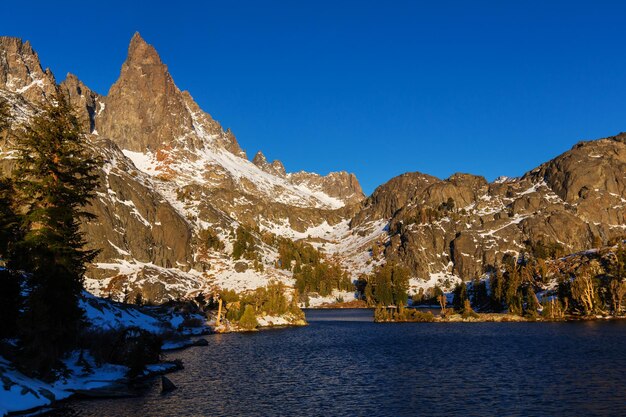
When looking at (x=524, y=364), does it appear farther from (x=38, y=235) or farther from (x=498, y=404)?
(x=38, y=235)

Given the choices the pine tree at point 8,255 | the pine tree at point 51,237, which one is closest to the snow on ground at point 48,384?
the pine tree at point 51,237

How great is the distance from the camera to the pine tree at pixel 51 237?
50.2 meters

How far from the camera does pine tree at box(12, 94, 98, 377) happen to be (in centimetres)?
5022

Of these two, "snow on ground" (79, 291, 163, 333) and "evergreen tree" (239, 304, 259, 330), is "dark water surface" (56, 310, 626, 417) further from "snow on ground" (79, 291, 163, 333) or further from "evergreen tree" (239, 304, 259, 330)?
"evergreen tree" (239, 304, 259, 330)

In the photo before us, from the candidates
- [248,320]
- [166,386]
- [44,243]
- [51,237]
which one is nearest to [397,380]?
[166,386]

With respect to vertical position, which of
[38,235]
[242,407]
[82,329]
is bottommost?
[242,407]

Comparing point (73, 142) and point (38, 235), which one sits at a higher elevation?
point (73, 142)

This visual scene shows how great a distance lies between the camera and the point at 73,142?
59.1 m

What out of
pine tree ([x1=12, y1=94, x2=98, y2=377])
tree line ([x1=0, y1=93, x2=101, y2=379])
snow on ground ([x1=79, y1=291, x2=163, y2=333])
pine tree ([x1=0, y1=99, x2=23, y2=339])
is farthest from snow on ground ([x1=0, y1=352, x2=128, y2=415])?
snow on ground ([x1=79, y1=291, x2=163, y2=333])

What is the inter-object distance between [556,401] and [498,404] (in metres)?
5.55

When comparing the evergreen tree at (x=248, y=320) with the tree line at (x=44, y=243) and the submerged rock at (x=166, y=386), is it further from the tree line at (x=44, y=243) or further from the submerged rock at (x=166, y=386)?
the submerged rock at (x=166, y=386)

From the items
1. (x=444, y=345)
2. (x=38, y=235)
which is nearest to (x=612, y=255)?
(x=444, y=345)

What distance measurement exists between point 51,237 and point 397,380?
140 feet

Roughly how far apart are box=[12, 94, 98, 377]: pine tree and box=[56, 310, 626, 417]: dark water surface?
8.15 meters
